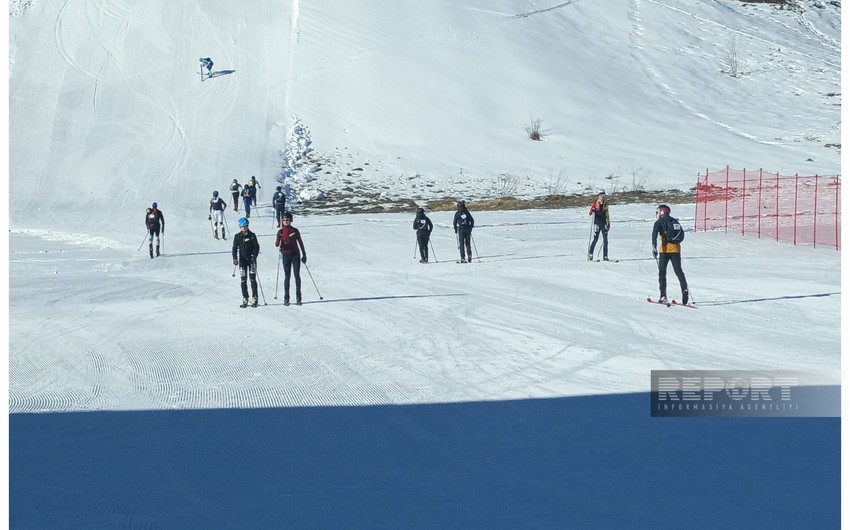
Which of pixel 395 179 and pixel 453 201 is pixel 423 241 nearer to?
pixel 453 201

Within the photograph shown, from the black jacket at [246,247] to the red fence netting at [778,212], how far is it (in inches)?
609

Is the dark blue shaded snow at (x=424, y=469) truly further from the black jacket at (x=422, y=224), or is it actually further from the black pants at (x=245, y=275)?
the black jacket at (x=422, y=224)

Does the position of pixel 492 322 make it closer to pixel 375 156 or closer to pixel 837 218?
pixel 837 218

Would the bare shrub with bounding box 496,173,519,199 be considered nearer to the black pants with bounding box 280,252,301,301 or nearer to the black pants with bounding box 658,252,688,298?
the black pants with bounding box 280,252,301,301

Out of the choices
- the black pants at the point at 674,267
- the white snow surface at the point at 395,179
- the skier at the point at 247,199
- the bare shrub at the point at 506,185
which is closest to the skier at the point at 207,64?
the white snow surface at the point at 395,179

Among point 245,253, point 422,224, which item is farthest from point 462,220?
point 245,253

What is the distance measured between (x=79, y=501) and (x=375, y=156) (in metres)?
41.5

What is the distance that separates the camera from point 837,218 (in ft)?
97.2

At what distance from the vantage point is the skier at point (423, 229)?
25109 millimetres

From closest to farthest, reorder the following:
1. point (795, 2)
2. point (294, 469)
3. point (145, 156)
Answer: point (294, 469) → point (145, 156) → point (795, 2)

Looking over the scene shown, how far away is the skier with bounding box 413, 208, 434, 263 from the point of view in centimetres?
2511

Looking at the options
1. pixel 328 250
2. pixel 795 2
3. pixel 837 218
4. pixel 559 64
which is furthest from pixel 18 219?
pixel 795 2

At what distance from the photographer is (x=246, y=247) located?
19.2 meters

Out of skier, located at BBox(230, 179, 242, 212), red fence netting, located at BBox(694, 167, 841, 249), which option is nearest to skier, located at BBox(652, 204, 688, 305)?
red fence netting, located at BBox(694, 167, 841, 249)
